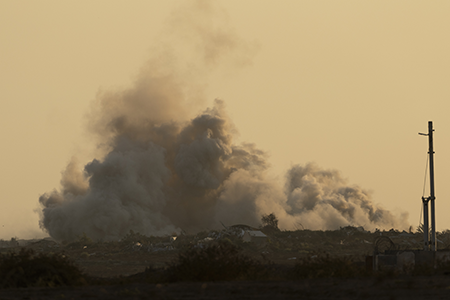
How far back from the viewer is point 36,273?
86.8 feet

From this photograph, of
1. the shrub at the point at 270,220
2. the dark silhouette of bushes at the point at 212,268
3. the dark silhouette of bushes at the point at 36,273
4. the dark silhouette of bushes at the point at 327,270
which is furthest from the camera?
the shrub at the point at 270,220

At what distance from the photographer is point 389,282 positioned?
2341 cm

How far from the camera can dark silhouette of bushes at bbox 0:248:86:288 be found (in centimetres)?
2616

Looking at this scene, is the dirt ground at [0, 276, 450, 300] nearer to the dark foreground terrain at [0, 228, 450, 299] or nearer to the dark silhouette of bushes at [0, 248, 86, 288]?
the dark foreground terrain at [0, 228, 450, 299]

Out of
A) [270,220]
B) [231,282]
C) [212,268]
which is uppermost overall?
[270,220]

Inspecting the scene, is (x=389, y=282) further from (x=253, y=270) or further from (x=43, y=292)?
(x=43, y=292)

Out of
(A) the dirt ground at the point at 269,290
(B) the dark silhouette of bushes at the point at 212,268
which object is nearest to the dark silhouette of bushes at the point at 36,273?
(A) the dirt ground at the point at 269,290

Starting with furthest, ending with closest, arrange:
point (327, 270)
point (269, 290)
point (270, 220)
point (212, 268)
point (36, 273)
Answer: point (270, 220) < point (327, 270) < point (212, 268) < point (36, 273) < point (269, 290)

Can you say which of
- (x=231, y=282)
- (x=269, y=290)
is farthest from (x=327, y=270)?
(x=269, y=290)

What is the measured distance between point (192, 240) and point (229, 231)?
5.22 meters

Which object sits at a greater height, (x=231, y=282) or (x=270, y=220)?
(x=270, y=220)

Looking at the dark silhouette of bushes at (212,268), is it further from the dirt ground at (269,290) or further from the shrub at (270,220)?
the shrub at (270,220)

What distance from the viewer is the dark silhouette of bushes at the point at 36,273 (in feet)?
85.8

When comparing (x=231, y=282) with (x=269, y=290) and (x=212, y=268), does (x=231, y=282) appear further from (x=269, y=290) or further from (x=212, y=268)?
(x=269, y=290)
